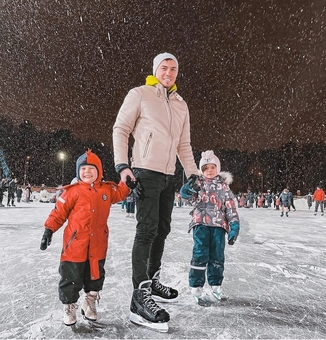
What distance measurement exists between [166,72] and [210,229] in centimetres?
144

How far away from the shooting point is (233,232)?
319 cm

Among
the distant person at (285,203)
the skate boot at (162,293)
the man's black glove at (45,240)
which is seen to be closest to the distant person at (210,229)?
the skate boot at (162,293)

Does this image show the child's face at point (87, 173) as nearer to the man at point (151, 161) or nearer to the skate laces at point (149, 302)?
the man at point (151, 161)

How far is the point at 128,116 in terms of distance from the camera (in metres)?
2.83

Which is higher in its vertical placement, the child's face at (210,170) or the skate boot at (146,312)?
the child's face at (210,170)

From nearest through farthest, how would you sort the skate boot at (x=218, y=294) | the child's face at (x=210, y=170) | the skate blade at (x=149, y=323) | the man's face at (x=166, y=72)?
the skate blade at (x=149, y=323) < the man's face at (x=166, y=72) < the skate boot at (x=218, y=294) < the child's face at (x=210, y=170)

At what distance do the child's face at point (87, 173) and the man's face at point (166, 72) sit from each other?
3.07ft

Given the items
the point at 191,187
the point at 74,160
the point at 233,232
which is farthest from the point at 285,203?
the point at 74,160

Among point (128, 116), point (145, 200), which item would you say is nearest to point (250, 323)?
point (145, 200)

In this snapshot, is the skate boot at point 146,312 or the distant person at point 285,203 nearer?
the skate boot at point 146,312

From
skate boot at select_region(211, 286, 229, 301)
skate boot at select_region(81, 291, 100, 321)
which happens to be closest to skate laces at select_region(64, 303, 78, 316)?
skate boot at select_region(81, 291, 100, 321)

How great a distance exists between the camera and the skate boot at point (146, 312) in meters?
2.42

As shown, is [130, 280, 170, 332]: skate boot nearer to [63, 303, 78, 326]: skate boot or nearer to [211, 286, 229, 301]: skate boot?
[63, 303, 78, 326]: skate boot

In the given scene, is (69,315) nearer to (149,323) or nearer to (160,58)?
(149,323)
